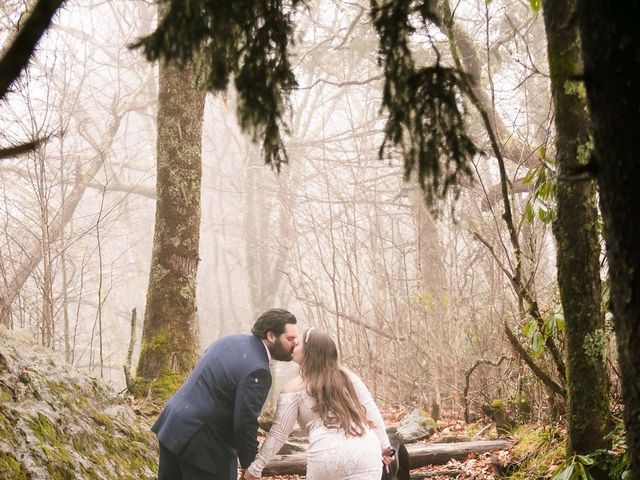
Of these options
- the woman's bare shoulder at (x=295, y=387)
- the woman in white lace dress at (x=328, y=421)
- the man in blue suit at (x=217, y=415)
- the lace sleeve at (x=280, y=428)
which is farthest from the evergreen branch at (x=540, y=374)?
the man in blue suit at (x=217, y=415)

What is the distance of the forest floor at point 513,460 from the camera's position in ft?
18.5

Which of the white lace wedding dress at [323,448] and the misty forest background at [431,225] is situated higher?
the misty forest background at [431,225]

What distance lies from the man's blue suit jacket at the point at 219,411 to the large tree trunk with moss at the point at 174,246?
2.80 metres

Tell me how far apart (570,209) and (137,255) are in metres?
24.3

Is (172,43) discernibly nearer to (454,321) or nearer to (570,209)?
(570,209)

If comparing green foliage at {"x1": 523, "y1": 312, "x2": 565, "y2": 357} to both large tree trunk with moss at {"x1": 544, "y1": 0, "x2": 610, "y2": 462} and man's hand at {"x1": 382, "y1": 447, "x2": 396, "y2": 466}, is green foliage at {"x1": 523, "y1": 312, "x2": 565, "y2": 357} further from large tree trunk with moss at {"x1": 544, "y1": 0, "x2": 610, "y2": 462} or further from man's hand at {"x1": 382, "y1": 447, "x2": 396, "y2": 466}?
man's hand at {"x1": 382, "y1": 447, "x2": 396, "y2": 466}

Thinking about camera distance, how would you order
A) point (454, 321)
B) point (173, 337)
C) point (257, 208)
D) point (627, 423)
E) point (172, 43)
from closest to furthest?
point (627, 423)
point (172, 43)
point (173, 337)
point (454, 321)
point (257, 208)

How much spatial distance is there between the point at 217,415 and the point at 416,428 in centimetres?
415

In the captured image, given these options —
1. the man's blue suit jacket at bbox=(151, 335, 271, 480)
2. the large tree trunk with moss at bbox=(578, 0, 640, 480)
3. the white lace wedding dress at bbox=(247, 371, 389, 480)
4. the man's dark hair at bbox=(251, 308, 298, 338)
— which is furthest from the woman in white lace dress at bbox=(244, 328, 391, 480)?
the large tree trunk with moss at bbox=(578, 0, 640, 480)

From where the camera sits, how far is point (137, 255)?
26.9 m

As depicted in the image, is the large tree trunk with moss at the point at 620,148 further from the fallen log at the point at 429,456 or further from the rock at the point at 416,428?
the rock at the point at 416,428

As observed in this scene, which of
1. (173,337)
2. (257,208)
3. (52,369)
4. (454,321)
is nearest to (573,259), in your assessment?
(52,369)

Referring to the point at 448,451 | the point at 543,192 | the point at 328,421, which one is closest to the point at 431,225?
the point at 448,451

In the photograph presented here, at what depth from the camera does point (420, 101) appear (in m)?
2.74
